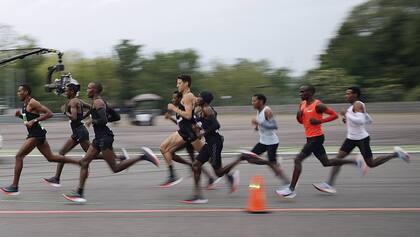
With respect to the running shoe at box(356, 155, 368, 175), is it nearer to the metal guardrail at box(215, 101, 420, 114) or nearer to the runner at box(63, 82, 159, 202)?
the runner at box(63, 82, 159, 202)

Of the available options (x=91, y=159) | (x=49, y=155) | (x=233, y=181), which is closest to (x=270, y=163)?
(x=233, y=181)

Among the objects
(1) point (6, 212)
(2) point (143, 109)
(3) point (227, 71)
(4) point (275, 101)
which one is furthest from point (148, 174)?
(3) point (227, 71)

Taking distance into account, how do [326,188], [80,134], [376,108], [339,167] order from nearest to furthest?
[326,188] < [339,167] < [80,134] < [376,108]

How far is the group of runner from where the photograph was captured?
822 centimetres

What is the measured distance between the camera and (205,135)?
8.30m

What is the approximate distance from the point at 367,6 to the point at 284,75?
1533cm

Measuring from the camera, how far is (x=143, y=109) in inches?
1289

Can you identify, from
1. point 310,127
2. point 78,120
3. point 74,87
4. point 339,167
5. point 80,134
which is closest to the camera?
point 310,127

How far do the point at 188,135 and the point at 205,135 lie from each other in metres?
0.67

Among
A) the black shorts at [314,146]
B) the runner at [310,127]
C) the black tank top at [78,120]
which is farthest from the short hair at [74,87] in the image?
the black shorts at [314,146]

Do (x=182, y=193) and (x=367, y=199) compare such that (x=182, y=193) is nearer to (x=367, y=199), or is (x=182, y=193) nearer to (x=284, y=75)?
(x=367, y=199)

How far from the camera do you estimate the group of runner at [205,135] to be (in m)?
8.22

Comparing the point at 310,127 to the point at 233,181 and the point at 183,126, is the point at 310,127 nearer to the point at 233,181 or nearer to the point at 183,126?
the point at 233,181

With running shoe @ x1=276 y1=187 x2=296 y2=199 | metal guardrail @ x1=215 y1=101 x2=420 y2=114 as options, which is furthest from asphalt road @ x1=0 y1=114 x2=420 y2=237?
metal guardrail @ x1=215 y1=101 x2=420 y2=114
